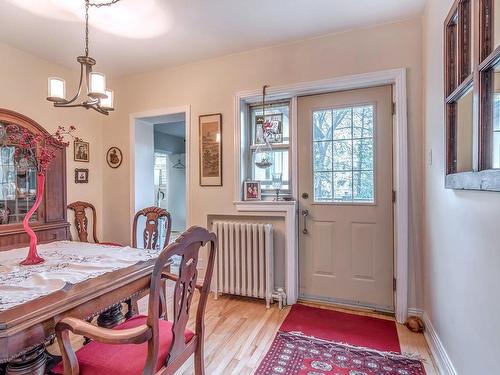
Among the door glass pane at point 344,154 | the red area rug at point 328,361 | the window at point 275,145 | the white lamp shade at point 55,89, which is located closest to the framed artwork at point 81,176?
the white lamp shade at point 55,89

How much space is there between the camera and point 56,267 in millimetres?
1552

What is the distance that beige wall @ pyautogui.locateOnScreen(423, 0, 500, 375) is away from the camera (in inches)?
45.3

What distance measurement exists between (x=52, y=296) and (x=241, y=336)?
56.1 inches

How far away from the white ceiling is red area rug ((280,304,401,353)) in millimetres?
2537

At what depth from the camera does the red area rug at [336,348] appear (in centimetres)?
177

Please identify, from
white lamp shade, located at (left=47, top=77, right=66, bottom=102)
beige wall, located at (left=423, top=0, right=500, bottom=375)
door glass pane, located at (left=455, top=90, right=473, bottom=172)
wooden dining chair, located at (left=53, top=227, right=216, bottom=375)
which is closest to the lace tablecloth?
wooden dining chair, located at (left=53, top=227, right=216, bottom=375)

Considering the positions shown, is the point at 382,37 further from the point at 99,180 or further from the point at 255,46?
the point at 99,180

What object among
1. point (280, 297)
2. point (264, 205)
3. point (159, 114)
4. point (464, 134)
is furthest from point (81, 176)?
point (464, 134)

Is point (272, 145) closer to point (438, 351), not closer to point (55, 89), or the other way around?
point (55, 89)

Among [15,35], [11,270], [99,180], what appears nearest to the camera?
[11,270]

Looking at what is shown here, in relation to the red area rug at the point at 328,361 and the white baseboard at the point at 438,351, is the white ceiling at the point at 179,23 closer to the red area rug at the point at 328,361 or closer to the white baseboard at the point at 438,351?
the white baseboard at the point at 438,351

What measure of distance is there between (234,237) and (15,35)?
2749mm

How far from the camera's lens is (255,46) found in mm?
2777

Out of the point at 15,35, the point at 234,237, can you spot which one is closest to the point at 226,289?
the point at 234,237
